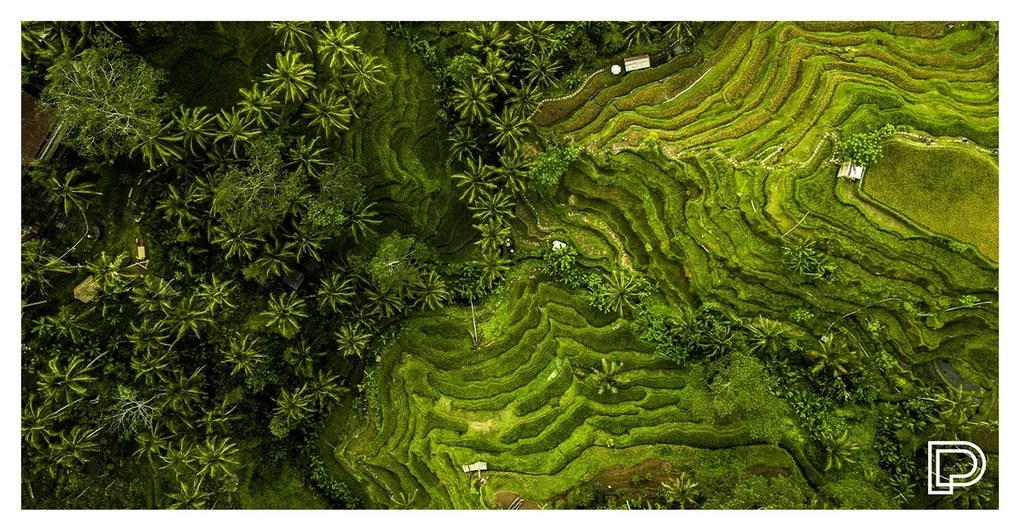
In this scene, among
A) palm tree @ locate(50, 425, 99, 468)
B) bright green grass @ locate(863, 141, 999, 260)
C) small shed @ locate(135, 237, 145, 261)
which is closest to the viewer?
palm tree @ locate(50, 425, 99, 468)

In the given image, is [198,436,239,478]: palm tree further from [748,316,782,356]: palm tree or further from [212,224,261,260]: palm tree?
[748,316,782,356]: palm tree

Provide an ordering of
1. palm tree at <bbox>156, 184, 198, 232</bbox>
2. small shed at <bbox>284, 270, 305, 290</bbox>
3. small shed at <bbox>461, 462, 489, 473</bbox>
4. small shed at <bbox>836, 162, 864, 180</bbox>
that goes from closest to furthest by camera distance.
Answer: palm tree at <bbox>156, 184, 198, 232</bbox> → small shed at <bbox>836, 162, 864, 180</bbox> → small shed at <bbox>284, 270, 305, 290</bbox> → small shed at <bbox>461, 462, 489, 473</bbox>

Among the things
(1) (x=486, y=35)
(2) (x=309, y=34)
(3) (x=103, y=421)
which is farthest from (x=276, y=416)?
(1) (x=486, y=35)

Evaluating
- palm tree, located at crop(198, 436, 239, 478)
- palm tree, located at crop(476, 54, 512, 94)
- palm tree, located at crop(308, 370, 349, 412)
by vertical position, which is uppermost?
palm tree, located at crop(476, 54, 512, 94)

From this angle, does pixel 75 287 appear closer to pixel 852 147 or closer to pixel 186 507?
pixel 186 507

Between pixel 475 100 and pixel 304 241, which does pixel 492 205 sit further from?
pixel 304 241

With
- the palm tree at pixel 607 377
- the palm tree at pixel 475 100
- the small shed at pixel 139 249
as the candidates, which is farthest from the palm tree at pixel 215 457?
the palm tree at pixel 475 100

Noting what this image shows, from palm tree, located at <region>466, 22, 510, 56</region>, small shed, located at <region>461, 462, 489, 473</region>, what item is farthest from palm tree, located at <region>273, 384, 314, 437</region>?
palm tree, located at <region>466, 22, 510, 56</region>

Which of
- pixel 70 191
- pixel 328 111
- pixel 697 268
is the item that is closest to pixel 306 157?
pixel 328 111
